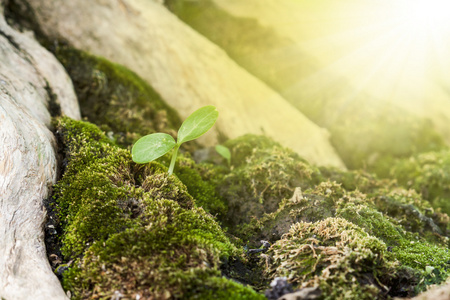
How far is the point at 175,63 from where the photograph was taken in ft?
20.2

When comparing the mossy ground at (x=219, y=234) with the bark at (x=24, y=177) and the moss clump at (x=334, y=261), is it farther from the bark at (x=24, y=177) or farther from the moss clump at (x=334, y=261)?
the bark at (x=24, y=177)

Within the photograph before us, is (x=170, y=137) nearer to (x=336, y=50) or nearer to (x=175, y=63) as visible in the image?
(x=175, y=63)

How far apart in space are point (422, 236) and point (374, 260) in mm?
1863

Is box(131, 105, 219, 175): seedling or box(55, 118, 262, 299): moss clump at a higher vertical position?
box(131, 105, 219, 175): seedling

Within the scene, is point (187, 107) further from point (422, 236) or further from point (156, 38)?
point (422, 236)

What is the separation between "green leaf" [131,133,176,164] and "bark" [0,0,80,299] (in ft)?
3.09

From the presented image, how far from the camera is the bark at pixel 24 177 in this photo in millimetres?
2357

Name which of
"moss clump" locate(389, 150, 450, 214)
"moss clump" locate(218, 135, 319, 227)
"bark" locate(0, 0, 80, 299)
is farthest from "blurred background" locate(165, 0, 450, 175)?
"bark" locate(0, 0, 80, 299)

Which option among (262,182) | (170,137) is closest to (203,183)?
(262,182)

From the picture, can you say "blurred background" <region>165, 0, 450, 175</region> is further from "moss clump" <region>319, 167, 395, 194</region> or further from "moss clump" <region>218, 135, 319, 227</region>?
"moss clump" <region>218, 135, 319, 227</region>

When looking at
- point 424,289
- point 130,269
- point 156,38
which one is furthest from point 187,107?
point 424,289

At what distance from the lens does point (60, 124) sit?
3.72m

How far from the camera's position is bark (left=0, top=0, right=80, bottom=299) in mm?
2357

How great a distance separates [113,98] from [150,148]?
2.43 metres
